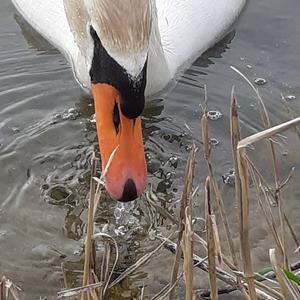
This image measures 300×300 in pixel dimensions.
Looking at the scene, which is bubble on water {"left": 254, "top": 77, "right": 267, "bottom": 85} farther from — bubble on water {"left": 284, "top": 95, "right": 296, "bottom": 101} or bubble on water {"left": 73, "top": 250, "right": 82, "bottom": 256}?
bubble on water {"left": 73, "top": 250, "right": 82, "bottom": 256}

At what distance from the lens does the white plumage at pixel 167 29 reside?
15.4 feet

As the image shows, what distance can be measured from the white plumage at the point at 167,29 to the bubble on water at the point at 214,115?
27 cm

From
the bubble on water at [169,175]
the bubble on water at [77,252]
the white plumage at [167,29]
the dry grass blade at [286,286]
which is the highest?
the dry grass blade at [286,286]

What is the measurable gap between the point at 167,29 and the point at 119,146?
1.70 metres

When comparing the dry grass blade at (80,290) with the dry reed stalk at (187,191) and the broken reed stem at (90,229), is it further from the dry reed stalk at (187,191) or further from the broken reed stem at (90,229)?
the dry reed stalk at (187,191)

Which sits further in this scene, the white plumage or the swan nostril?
the white plumage

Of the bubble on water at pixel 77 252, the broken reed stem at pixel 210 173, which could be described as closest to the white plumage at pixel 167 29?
the bubble on water at pixel 77 252

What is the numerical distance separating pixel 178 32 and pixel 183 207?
293 cm

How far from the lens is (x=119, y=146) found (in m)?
3.61

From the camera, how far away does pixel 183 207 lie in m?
2.36

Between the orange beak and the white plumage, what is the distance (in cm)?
94

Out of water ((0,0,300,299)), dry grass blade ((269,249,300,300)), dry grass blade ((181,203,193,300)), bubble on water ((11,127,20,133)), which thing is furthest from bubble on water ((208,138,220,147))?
dry grass blade ((269,249,300,300))

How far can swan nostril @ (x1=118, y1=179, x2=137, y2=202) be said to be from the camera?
3.53 meters

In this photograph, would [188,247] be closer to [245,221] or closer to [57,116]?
[245,221]
